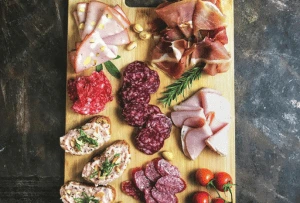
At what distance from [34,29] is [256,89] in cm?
149

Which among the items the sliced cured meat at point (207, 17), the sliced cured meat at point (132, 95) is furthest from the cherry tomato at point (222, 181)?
the sliced cured meat at point (207, 17)

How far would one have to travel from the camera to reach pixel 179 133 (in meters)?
2.94

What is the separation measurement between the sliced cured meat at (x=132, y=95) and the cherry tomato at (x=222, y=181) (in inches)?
25.3

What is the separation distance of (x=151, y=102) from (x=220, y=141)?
0.49 m

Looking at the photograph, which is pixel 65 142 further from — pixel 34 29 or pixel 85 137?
pixel 34 29

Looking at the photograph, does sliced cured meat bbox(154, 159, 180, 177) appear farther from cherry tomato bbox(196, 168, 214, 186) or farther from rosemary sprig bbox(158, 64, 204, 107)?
rosemary sprig bbox(158, 64, 204, 107)

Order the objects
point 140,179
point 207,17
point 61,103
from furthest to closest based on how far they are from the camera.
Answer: point 61,103 → point 140,179 → point 207,17

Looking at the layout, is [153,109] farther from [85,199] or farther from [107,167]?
[85,199]

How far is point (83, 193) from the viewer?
9.45 feet

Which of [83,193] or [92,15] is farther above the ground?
[92,15]

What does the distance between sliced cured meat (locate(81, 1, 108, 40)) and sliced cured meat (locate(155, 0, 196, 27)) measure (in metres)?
0.35

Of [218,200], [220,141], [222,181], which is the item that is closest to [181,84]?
[220,141]

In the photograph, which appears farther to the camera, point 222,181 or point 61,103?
point 61,103

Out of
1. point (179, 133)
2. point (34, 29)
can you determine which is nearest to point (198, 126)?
point (179, 133)
